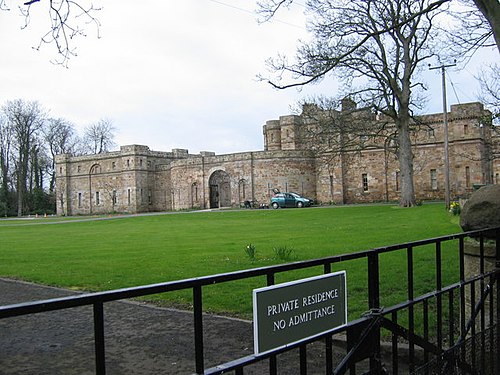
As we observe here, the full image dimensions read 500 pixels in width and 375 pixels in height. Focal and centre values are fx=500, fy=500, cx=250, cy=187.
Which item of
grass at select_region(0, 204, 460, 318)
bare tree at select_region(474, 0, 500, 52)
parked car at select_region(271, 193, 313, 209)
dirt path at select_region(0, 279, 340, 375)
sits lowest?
dirt path at select_region(0, 279, 340, 375)

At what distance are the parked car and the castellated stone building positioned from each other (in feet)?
13.1

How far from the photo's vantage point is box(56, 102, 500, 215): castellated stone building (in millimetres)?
40750

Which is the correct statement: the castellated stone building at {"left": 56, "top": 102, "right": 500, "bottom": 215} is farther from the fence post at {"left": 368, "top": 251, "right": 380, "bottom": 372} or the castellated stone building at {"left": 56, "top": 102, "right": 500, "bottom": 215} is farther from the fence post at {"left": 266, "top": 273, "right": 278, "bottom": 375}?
the fence post at {"left": 266, "top": 273, "right": 278, "bottom": 375}

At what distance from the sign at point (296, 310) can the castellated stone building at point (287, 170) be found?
27.9 meters

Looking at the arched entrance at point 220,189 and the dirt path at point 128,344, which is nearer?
the dirt path at point 128,344

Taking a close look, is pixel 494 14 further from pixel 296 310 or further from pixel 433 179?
pixel 433 179

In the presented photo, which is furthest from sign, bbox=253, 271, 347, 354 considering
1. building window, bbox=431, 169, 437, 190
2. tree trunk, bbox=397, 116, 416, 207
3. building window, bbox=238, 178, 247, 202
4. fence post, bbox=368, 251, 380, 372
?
building window, bbox=238, 178, 247, 202

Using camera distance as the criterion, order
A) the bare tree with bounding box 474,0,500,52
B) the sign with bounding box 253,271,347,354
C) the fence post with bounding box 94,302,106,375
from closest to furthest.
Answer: the fence post with bounding box 94,302,106,375 < the sign with bounding box 253,271,347,354 < the bare tree with bounding box 474,0,500,52

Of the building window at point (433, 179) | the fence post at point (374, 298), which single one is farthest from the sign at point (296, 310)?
the building window at point (433, 179)

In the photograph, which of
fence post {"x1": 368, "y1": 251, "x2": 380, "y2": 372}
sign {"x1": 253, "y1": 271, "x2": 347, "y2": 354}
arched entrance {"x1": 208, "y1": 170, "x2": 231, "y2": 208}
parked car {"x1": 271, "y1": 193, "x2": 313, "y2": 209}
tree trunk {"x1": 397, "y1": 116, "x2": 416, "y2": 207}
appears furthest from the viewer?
arched entrance {"x1": 208, "y1": 170, "x2": 231, "y2": 208}

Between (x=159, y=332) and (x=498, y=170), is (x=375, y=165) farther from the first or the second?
(x=159, y=332)

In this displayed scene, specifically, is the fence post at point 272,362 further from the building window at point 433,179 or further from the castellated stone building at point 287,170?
the building window at point 433,179

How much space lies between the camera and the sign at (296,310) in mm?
2066

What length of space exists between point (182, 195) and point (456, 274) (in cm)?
5107
